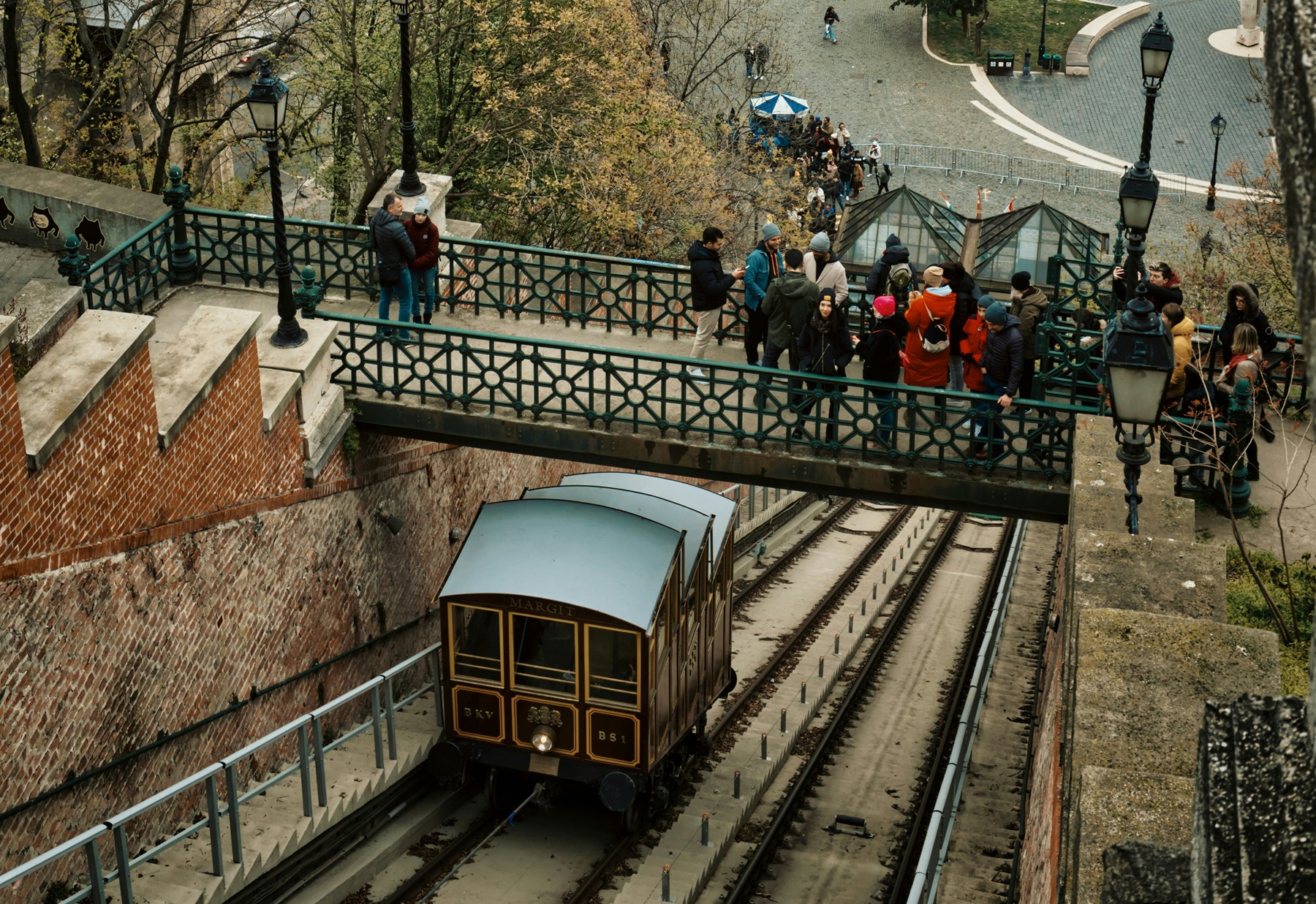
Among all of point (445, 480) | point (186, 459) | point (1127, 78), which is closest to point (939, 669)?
point (445, 480)

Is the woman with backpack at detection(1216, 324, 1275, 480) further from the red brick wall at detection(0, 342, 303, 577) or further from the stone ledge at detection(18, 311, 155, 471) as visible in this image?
the stone ledge at detection(18, 311, 155, 471)

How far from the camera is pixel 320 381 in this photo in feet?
52.2

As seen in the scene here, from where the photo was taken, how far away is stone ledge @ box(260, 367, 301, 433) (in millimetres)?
14812

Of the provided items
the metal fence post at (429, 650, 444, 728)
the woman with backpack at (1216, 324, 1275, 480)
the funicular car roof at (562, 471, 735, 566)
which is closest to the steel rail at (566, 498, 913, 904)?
the metal fence post at (429, 650, 444, 728)

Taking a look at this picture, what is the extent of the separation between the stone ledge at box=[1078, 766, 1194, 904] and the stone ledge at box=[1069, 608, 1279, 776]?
1.07m

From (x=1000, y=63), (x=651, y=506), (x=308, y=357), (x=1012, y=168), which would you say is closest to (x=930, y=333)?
(x=651, y=506)

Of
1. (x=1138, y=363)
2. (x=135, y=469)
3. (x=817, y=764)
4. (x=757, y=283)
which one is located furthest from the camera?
(x=817, y=764)

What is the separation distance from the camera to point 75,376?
12.1 meters

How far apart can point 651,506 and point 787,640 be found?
8742 mm

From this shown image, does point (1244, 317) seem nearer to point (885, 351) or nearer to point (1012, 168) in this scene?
point (885, 351)

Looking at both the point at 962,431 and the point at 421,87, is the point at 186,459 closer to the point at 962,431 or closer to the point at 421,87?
the point at 962,431

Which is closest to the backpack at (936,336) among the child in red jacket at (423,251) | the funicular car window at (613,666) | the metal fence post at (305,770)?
the funicular car window at (613,666)

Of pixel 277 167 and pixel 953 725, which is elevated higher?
pixel 277 167

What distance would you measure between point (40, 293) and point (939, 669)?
1652 centimetres
